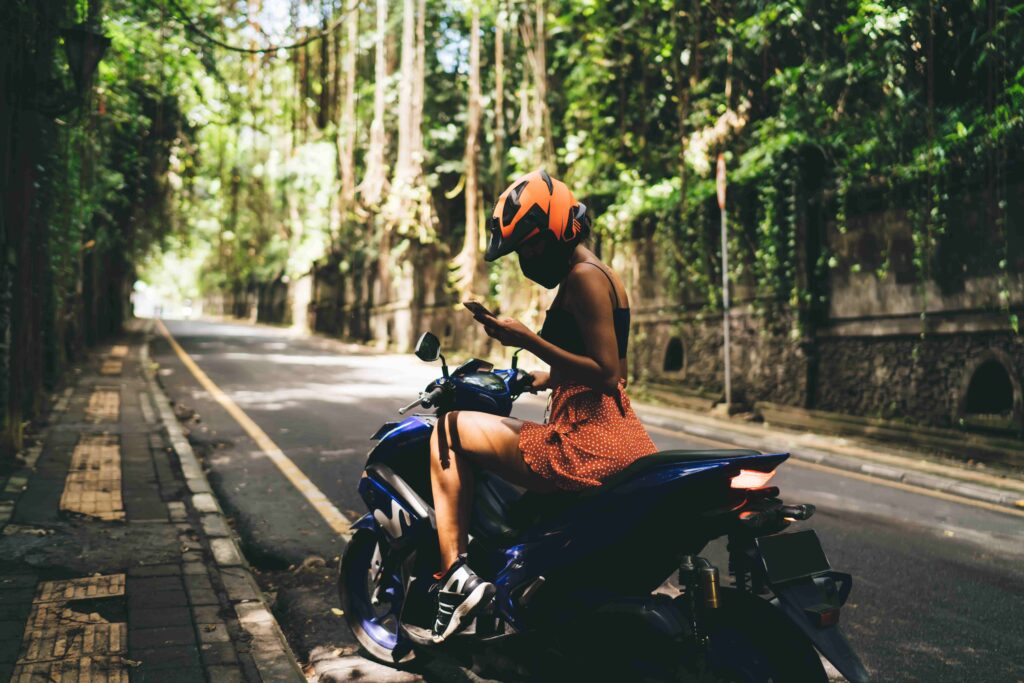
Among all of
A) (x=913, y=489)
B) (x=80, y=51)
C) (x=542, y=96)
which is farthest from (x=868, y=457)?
(x=542, y=96)

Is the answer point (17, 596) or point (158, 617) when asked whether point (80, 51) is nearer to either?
point (17, 596)

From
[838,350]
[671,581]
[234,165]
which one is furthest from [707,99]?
[234,165]

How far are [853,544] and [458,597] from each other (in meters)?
3.78

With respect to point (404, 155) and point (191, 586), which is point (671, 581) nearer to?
point (191, 586)

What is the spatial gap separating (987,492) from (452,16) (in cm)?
2192

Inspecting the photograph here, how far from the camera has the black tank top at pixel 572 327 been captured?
9.65 ft

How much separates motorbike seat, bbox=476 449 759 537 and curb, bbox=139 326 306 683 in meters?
1.06

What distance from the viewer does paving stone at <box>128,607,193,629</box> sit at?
3822 millimetres

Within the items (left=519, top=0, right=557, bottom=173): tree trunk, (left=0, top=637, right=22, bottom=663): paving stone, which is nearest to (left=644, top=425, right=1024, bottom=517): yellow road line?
(left=0, top=637, right=22, bottom=663): paving stone

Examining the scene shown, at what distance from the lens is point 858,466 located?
9438 mm

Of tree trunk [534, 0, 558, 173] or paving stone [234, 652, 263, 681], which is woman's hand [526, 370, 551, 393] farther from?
tree trunk [534, 0, 558, 173]

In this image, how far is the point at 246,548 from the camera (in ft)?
18.2

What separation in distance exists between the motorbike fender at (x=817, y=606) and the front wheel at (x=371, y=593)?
1.86 meters

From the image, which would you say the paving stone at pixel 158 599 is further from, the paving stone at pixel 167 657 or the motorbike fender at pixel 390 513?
the motorbike fender at pixel 390 513
